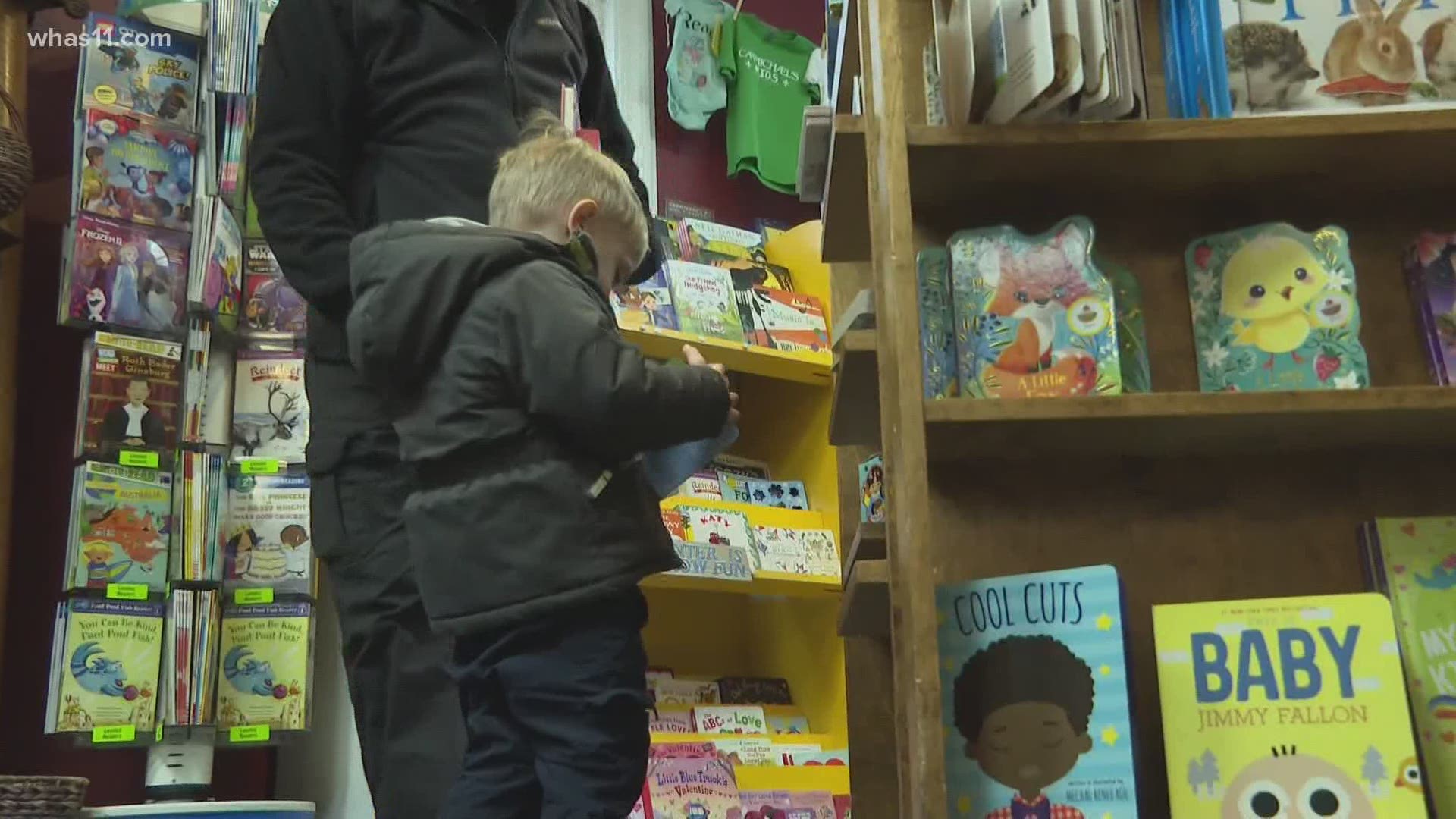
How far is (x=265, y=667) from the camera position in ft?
7.89

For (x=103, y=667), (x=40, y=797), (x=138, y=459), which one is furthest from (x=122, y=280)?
(x=40, y=797)

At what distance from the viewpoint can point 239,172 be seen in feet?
8.49

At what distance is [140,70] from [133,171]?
0.22 meters

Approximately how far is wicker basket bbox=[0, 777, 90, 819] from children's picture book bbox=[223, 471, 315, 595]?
0.51 metres

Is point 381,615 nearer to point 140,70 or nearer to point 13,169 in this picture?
point 13,169

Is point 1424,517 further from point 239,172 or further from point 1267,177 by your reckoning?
point 239,172

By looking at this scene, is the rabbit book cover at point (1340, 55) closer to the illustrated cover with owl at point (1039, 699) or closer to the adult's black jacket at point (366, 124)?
the illustrated cover with owl at point (1039, 699)

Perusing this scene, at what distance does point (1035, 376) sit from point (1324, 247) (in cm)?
39

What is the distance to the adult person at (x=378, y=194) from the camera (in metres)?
1.44

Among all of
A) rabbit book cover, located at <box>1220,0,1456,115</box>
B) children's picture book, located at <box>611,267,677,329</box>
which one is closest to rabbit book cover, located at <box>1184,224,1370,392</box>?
rabbit book cover, located at <box>1220,0,1456,115</box>

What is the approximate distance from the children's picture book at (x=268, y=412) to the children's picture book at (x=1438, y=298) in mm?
1906

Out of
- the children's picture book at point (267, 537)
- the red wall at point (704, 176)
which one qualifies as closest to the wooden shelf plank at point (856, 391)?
the children's picture book at point (267, 537)

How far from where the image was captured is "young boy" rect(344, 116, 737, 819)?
4.40ft

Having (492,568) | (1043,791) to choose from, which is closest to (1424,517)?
(1043,791)
